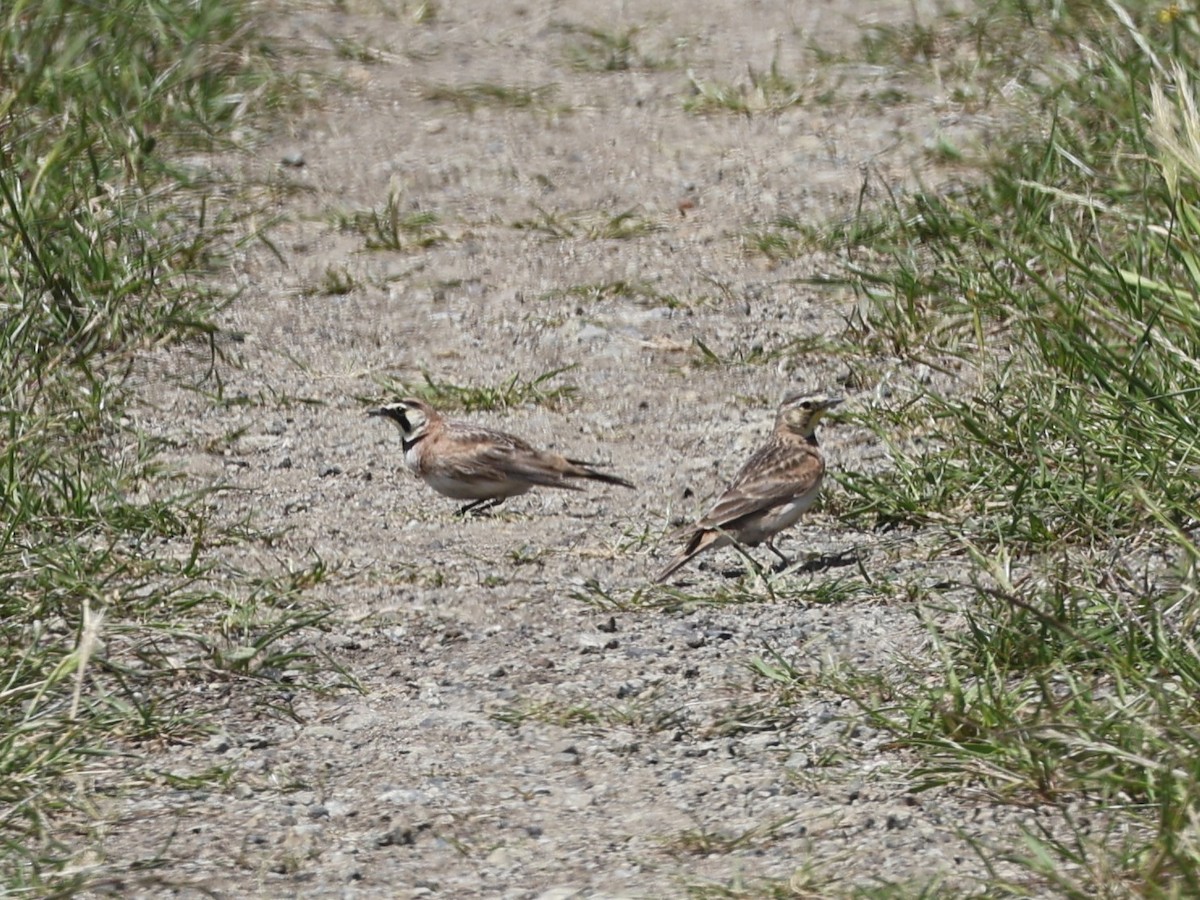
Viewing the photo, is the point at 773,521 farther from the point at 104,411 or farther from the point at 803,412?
the point at 104,411

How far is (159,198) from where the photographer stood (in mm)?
9055

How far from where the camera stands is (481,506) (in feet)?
24.6

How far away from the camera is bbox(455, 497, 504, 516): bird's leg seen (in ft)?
24.2

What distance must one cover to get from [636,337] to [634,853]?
14.2ft

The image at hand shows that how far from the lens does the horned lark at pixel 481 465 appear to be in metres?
7.12

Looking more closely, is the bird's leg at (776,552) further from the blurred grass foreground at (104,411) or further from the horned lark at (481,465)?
the blurred grass foreground at (104,411)

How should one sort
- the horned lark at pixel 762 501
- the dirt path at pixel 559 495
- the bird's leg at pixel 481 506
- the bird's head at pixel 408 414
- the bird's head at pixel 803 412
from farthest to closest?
the bird's head at pixel 408 414
the bird's leg at pixel 481 506
the bird's head at pixel 803 412
the horned lark at pixel 762 501
the dirt path at pixel 559 495

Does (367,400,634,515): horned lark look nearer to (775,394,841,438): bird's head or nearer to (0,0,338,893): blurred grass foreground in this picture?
(775,394,841,438): bird's head

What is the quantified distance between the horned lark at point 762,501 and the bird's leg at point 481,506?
1.02 m

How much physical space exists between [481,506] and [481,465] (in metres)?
0.36

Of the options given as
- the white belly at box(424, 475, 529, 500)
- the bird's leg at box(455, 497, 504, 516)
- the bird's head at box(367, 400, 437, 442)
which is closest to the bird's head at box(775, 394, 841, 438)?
the white belly at box(424, 475, 529, 500)

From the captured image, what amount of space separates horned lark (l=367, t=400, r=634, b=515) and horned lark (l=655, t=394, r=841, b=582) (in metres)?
0.60

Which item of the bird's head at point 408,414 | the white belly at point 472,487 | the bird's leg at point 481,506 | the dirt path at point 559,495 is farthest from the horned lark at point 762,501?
the bird's head at point 408,414

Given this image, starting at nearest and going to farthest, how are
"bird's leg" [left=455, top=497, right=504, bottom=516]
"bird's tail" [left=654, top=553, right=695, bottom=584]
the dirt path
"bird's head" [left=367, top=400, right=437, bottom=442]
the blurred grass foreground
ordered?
the dirt path
the blurred grass foreground
"bird's tail" [left=654, top=553, right=695, bottom=584]
"bird's leg" [left=455, top=497, right=504, bottom=516]
"bird's head" [left=367, top=400, right=437, bottom=442]
